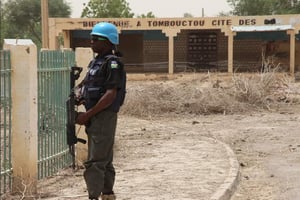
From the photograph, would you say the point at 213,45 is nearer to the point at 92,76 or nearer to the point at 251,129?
the point at 251,129

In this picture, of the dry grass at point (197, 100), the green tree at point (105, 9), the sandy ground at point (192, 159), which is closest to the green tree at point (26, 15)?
the green tree at point (105, 9)

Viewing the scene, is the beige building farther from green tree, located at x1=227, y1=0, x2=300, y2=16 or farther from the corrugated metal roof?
green tree, located at x1=227, y1=0, x2=300, y2=16

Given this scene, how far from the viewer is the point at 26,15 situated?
195 ft

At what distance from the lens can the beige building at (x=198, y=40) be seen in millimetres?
32844

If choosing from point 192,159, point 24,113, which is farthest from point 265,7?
point 24,113

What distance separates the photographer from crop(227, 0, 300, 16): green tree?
5306cm

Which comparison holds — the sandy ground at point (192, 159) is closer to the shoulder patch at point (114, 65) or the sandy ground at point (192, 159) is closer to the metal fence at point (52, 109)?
the metal fence at point (52, 109)

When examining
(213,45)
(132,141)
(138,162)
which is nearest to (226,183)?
(138,162)

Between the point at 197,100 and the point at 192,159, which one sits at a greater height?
the point at 197,100

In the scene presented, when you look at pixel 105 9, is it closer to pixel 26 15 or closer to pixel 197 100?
pixel 26 15

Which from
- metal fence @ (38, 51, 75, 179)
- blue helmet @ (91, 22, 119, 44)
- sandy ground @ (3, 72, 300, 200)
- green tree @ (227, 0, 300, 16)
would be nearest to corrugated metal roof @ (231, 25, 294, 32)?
sandy ground @ (3, 72, 300, 200)

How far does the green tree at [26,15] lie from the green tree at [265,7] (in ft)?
57.3

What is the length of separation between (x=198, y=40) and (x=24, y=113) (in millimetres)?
30317

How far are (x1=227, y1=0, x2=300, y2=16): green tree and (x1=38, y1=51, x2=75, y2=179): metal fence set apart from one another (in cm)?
4612
